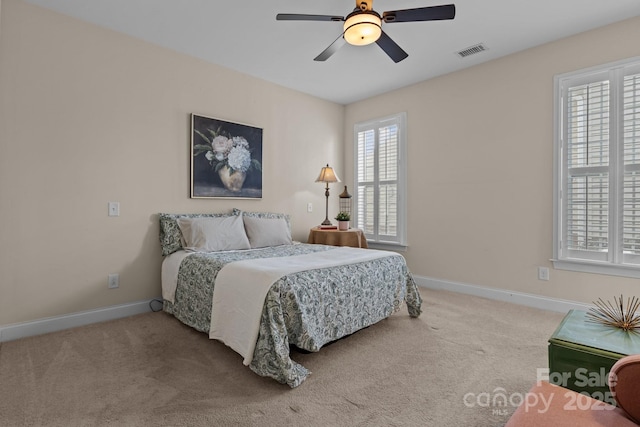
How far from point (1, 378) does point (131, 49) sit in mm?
2795

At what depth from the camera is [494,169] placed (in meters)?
3.62

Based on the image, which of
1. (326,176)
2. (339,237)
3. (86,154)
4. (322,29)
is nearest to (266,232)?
(339,237)

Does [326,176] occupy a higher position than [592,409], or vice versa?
[326,176]

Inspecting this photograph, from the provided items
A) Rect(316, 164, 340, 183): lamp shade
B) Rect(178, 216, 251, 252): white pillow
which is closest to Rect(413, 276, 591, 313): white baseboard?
Rect(316, 164, 340, 183): lamp shade

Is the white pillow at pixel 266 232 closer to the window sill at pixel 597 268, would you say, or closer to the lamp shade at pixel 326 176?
the lamp shade at pixel 326 176

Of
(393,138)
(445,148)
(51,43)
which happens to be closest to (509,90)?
(445,148)

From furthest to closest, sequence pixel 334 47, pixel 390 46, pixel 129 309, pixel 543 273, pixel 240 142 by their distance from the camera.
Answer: pixel 240 142, pixel 543 273, pixel 129 309, pixel 334 47, pixel 390 46

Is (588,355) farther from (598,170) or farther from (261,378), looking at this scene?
(598,170)

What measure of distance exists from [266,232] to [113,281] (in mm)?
1516

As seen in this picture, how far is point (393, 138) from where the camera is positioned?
4566mm

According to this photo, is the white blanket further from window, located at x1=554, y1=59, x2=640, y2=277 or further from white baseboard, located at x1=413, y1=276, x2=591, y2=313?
window, located at x1=554, y1=59, x2=640, y2=277

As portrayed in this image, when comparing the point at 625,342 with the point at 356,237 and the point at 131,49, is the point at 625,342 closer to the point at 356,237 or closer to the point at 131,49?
the point at 356,237

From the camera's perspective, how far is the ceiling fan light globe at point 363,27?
2107mm

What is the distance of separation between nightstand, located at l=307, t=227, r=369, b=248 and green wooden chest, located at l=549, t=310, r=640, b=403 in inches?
103
